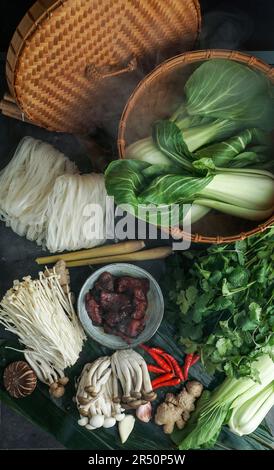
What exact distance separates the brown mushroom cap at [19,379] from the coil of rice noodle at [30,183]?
62cm

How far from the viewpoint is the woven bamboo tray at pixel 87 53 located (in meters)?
2.10

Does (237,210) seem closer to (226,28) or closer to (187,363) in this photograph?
(187,363)

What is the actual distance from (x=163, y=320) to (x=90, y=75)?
123 centimetres

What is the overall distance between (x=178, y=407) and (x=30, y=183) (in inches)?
52.1

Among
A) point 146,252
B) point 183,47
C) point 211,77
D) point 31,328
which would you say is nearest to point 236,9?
point 183,47

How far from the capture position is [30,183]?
2.67 meters

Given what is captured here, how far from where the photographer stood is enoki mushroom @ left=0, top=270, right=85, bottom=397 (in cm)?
261

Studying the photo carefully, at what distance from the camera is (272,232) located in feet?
8.09

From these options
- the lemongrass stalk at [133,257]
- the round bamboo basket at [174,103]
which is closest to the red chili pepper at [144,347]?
the lemongrass stalk at [133,257]

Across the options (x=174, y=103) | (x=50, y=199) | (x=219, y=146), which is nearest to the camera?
(x=219, y=146)

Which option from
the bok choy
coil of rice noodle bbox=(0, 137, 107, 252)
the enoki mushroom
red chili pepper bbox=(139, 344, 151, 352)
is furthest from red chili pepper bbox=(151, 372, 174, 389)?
the bok choy

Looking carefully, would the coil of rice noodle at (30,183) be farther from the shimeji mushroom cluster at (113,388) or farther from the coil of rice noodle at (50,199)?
the shimeji mushroom cluster at (113,388)

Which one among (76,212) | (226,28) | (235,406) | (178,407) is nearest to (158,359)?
(178,407)

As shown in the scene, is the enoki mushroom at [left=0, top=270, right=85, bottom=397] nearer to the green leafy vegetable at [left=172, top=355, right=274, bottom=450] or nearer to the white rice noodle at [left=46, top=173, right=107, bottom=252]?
the white rice noodle at [left=46, top=173, right=107, bottom=252]
